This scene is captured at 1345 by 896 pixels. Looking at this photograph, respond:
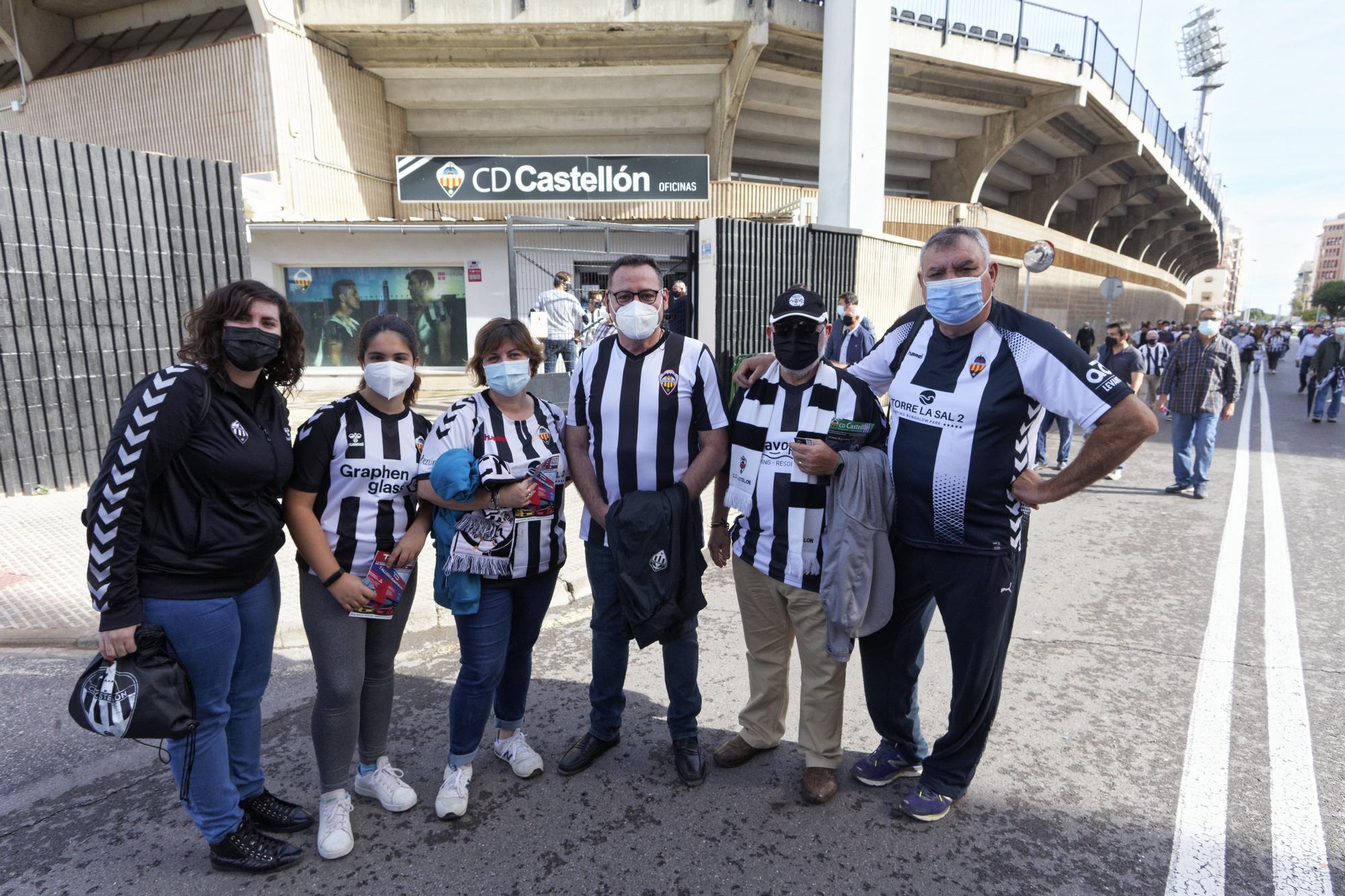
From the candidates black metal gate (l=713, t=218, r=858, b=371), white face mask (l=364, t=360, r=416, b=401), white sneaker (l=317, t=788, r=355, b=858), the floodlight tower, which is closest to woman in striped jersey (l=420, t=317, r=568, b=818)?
white face mask (l=364, t=360, r=416, b=401)

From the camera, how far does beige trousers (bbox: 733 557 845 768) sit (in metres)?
3.01

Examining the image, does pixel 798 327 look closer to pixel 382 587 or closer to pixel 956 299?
pixel 956 299

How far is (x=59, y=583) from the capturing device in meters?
5.03

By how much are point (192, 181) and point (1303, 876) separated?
9815 mm

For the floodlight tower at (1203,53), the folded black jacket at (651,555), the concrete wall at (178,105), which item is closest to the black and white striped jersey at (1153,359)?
the folded black jacket at (651,555)

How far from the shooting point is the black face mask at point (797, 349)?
114 inches

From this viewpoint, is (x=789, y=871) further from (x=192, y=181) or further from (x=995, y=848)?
(x=192, y=181)

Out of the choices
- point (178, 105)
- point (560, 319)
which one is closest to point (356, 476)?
point (560, 319)

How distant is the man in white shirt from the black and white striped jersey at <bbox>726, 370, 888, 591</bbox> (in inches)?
312

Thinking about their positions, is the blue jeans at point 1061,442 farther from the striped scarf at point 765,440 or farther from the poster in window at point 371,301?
the poster in window at point 371,301

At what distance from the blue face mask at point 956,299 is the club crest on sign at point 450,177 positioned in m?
14.8

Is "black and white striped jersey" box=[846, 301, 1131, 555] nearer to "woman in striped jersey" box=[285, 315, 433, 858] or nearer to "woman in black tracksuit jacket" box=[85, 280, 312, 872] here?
"woman in striped jersey" box=[285, 315, 433, 858]

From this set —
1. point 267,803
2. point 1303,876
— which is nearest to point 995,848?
point 1303,876

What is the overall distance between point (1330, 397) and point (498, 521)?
1767 cm
